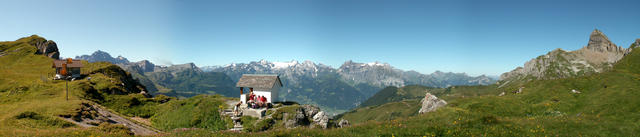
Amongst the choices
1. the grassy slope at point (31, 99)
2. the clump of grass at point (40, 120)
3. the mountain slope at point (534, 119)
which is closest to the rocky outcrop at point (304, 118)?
the mountain slope at point (534, 119)

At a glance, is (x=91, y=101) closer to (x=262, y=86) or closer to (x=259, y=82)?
(x=259, y=82)

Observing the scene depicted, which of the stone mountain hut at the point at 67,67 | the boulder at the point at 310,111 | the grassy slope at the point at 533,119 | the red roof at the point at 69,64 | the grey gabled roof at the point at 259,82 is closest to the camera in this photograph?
the grassy slope at the point at 533,119

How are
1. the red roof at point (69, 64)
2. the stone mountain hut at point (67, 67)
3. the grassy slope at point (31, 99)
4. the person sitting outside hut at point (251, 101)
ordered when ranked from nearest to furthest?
the grassy slope at point (31, 99), the person sitting outside hut at point (251, 101), the stone mountain hut at point (67, 67), the red roof at point (69, 64)

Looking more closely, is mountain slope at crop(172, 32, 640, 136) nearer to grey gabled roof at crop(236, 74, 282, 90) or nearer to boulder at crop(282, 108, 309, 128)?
boulder at crop(282, 108, 309, 128)

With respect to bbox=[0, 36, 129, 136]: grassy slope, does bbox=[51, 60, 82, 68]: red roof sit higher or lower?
higher

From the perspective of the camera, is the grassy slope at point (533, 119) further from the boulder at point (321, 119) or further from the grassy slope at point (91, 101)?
the grassy slope at point (91, 101)

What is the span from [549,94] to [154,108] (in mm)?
61151

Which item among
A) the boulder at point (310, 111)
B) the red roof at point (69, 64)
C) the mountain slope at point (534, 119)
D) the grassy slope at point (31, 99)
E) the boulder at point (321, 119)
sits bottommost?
the boulder at point (321, 119)

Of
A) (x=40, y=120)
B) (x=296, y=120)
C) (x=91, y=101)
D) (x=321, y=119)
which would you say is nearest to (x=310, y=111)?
(x=321, y=119)

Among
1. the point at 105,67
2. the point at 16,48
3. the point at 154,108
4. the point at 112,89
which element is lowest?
the point at 154,108

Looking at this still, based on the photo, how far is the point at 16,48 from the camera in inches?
3017

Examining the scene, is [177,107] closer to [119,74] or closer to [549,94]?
[119,74]

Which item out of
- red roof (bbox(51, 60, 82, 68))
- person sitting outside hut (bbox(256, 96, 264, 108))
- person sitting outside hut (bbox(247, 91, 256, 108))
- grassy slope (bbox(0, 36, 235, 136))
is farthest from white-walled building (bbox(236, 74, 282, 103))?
red roof (bbox(51, 60, 82, 68))

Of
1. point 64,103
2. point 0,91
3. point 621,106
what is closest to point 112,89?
point 0,91
